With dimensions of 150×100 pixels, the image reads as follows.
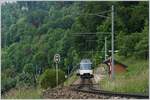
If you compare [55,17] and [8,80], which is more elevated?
[55,17]

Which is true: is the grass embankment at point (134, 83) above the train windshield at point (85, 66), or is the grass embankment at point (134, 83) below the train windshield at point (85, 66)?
above

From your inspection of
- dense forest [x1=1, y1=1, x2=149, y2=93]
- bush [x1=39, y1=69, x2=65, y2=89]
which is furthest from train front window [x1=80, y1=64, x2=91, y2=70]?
bush [x1=39, y1=69, x2=65, y2=89]

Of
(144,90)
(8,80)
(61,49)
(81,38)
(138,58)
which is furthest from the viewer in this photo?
(81,38)

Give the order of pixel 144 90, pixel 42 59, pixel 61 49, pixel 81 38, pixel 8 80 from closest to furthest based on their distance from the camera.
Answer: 1. pixel 144 90
2. pixel 8 80
3. pixel 42 59
4. pixel 61 49
5. pixel 81 38

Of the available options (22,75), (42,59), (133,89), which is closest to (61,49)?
(42,59)

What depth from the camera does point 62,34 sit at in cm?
1755

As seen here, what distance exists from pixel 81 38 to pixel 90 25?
74 cm

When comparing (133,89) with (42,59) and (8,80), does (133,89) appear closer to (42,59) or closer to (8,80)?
(8,80)

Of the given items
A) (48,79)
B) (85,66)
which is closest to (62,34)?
(85,66)

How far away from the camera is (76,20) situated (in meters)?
18.7

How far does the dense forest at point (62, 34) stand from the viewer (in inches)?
582

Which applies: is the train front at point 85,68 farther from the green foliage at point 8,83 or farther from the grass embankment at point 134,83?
the green foliage at point 8,83

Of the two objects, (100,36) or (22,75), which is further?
(100,36)

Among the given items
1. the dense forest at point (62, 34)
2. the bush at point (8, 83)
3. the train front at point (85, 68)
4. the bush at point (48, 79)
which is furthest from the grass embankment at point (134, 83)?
the train front at point (85, 68)
